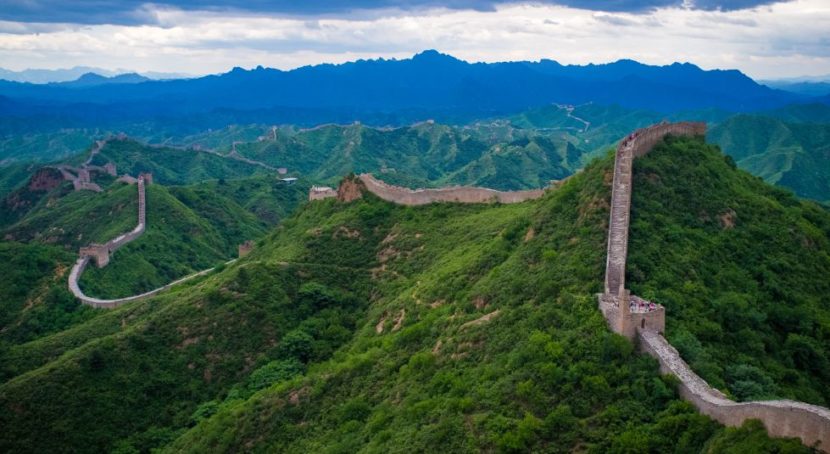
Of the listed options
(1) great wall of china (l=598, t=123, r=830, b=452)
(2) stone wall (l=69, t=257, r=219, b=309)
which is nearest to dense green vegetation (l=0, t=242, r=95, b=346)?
(2) stone wall (l=69, t=257, r=219, b=309)

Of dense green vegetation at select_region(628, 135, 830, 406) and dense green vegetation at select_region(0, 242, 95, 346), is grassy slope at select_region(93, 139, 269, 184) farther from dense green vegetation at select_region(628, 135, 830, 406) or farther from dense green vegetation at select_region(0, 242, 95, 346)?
dense green vegetation at select_region(628, 135, 830, 406)

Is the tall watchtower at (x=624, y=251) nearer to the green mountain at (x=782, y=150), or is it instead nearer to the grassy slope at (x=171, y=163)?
the green mountain at (x=782, y=150)

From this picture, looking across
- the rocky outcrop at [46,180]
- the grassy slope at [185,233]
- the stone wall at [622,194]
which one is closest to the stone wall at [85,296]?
the grassy slope at [185,233]

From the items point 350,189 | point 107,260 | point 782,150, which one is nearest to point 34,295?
point 107,260

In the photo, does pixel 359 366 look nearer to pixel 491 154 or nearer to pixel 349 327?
pixel 349 327

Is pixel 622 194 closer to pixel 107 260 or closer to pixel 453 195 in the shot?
pixel 453 195

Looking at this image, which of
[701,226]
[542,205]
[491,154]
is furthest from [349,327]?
[491,154]
